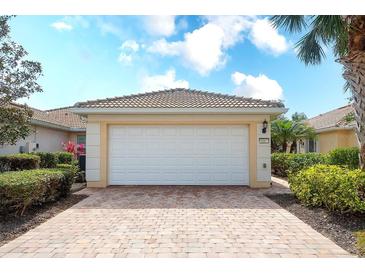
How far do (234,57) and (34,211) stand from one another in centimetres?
1012

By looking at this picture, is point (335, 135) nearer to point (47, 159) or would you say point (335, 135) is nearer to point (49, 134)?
point (47, 159)

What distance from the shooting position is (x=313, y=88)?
15.5 m

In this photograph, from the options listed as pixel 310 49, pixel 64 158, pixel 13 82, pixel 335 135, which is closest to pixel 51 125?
pixel 64 158

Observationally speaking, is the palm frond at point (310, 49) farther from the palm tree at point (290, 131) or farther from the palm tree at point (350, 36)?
the palm tree at point (290, 131)

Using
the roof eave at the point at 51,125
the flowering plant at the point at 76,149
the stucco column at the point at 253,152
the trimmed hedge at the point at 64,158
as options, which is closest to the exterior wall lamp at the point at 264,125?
the stucco column at the point at 253,152

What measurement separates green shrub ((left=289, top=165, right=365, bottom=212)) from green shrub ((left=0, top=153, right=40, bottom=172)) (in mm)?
10846

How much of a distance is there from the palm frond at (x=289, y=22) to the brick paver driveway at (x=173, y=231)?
5.11m

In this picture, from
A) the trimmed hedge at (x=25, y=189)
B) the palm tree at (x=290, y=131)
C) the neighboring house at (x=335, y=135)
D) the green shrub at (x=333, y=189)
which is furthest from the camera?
the palm tree at (x=290, y=131)

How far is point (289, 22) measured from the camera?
8.13 meters

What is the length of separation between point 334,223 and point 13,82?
945 cm

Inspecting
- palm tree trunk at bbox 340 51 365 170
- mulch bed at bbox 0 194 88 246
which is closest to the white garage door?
mulch bed at bbox 0 194 88 246

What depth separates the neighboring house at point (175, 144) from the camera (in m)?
11.5
